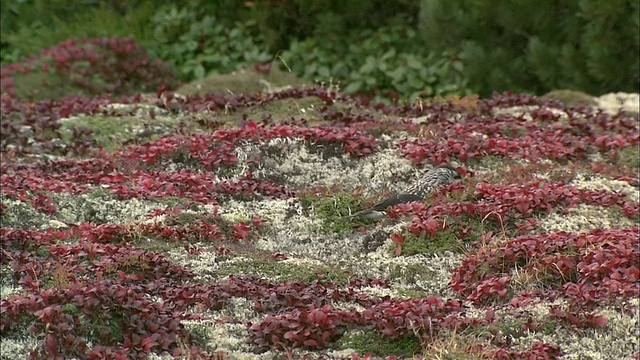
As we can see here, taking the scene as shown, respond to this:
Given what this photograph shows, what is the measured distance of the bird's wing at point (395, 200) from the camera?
8078 mm

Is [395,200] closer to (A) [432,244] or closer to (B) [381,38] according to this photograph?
(A) [432,244]

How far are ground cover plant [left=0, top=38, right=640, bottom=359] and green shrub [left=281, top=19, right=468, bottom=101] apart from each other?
2554 mm

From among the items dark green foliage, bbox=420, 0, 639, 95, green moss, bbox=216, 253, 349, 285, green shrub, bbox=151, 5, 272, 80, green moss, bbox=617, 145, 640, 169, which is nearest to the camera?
green moss, bbox=216, 253, 349, 285

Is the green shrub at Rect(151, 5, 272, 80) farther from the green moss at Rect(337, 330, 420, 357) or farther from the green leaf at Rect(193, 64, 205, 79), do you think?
the green moss at Rect(337, 330, 420, 357)

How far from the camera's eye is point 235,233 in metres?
7.75

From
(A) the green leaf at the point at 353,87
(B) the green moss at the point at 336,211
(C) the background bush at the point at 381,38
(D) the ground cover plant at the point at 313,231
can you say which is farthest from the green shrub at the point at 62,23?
(B) the green moss at the point at 336,211

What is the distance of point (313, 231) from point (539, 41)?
6179mm

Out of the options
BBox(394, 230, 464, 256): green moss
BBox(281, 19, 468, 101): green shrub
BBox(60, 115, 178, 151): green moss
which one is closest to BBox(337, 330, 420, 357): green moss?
BBox(394, 230, 464, 256): green moss

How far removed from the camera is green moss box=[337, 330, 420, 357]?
227 inches

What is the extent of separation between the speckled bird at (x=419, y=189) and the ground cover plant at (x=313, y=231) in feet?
0.34

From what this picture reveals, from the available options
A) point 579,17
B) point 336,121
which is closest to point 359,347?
point 336,121

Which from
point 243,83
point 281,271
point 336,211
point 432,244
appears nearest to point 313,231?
point 336,211

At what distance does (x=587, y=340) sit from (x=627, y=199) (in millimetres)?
2748

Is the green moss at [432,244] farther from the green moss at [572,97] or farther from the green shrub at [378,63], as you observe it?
the green shrub at [378,63]
